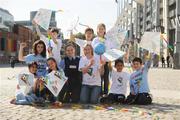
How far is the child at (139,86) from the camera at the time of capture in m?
12.4

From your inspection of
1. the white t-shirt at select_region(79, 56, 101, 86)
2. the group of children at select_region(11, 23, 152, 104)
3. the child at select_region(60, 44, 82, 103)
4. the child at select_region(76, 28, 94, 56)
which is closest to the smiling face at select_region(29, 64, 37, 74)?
the group of children at select_region(11, 23, 152, 104)

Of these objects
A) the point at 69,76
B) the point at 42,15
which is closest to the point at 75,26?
the point at 42,15

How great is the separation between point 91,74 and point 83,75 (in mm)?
232

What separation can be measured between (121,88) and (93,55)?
1.15 meters

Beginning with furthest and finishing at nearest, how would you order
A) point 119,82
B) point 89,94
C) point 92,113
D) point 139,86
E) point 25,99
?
1. point 119,82
2. point 139,86
3. point 89,94
4. point 25,99
5. point 92,113

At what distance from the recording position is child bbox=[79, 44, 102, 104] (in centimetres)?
1242

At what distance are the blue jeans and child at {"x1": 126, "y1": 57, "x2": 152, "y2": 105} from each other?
0.83 m

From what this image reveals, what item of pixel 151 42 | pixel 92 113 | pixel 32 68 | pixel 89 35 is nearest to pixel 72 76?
pixel 32 68

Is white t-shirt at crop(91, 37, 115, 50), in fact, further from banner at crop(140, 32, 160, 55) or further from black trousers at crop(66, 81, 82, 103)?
banner at crop(140, 32, 160, 55)

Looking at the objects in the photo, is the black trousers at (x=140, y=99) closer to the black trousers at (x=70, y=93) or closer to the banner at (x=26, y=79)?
the black trousers at (x=70, y=93)

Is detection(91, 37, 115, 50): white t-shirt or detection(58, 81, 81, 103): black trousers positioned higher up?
detection(91, 37, 115, 50): white t-shirt

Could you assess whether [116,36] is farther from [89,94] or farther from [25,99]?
[25,99]

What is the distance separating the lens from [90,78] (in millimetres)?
12531

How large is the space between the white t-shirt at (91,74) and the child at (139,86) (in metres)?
0.92
